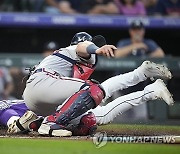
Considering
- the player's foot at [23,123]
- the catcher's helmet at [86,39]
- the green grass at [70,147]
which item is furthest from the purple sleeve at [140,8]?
the green grass at [70,147]

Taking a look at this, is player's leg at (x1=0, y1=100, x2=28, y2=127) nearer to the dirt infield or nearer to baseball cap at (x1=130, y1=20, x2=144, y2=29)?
the dirt infield

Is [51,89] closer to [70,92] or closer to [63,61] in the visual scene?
[70,92]

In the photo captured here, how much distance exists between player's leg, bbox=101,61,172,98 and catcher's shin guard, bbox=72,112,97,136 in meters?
0.93

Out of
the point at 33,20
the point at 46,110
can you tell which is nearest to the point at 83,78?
the point at 46,110

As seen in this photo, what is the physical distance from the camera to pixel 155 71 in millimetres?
6508

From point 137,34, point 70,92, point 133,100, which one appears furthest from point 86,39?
point 137,34

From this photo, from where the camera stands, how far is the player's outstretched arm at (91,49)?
208 inches

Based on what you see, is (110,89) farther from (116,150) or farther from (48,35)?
(48,35)

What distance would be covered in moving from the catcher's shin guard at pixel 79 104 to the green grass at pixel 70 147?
0.38 meters

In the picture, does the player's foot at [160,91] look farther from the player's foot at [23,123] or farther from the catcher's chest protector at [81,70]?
the player's foot at [23,123]

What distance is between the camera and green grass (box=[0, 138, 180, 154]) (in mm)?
4840

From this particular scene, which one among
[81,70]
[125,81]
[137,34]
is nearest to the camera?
[81,70]

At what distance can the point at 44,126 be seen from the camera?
19.0 feet

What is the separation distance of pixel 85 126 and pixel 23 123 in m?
0.62
